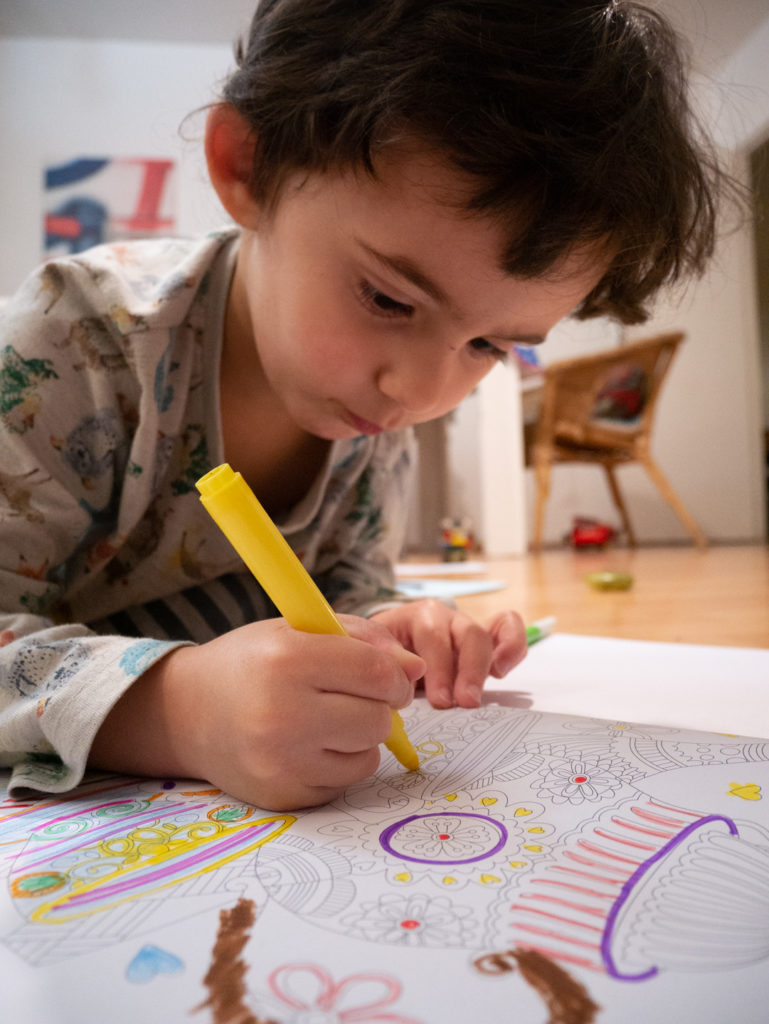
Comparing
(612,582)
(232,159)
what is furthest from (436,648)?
(612,582)

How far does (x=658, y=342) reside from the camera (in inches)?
97.4

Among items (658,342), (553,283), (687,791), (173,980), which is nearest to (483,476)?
(658,342)

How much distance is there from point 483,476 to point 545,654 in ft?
4.80

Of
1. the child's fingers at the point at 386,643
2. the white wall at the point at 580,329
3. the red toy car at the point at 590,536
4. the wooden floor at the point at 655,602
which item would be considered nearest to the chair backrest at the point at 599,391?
the white wall at the point at 580,329

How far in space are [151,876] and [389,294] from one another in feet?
0.96

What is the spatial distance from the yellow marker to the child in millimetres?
11

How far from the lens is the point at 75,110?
2771mm

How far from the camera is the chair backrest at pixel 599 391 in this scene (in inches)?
96.6

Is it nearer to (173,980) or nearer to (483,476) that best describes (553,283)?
(173,980)

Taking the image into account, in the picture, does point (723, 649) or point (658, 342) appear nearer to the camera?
point (723, 649)

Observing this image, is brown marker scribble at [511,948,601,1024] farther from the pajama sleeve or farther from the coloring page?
the pajama sleeve

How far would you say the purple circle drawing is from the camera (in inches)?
9.3

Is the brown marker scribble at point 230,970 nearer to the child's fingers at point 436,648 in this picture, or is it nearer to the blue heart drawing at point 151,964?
the blue heart drawing at point 151,964

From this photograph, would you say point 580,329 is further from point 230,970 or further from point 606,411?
point 230,970
